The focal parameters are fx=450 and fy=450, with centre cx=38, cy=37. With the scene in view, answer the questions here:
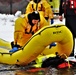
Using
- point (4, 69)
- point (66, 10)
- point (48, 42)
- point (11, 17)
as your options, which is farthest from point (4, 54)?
point (11, 17)

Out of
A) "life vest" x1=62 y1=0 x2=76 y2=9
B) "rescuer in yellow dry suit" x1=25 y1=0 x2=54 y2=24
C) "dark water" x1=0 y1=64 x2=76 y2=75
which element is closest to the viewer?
"dark water" x1=0 y1=64 x2=76 y2=75

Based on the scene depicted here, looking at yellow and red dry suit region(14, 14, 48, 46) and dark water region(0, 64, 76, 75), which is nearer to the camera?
dark water region(0, 64, 76, 75)

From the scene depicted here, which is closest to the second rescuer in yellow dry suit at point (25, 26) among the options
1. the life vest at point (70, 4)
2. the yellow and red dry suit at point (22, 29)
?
the yellow and red dry suit at point (22, 29)

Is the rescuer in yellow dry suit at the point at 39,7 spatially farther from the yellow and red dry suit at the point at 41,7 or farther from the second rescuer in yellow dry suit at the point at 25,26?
the second rescuer in yellow dry suit at the point at 25,26

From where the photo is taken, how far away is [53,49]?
8.94 m

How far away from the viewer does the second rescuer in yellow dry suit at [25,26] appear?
29.5ft

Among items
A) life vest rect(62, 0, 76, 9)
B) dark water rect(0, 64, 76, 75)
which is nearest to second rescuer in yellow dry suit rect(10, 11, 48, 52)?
dark water rect(0, 64, 76, 75)

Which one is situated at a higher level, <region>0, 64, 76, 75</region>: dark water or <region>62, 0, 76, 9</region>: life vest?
<region>62, 0, 76, 9</region>: life vest

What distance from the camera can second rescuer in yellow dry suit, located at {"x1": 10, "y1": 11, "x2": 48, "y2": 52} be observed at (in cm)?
899

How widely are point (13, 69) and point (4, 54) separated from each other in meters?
0.58

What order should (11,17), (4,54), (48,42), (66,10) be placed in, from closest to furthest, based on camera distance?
(48,42)
(4,54)
(66,10)
(11,17)

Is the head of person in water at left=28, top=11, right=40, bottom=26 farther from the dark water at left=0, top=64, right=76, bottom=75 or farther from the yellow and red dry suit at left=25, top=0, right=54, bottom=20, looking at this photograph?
the yellow and red dry suit at left=25, top=0, right=54, bottom=20

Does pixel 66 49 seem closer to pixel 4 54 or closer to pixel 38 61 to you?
pixel 38 61

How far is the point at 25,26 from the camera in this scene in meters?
9.04
